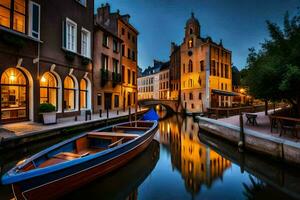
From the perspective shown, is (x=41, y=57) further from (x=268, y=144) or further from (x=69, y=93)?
(x=268, y=144)

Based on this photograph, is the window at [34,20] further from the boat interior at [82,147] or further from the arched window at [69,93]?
the boat interior at [82,147]

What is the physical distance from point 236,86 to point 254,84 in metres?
32.4

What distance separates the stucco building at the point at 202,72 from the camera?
26595mm

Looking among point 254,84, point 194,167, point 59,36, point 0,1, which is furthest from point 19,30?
point 254,84

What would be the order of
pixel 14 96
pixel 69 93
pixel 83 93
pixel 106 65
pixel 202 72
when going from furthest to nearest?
pixel 202 72
pixel 106 65
pixel 83 93
pixel 69 93
pixel 14 96

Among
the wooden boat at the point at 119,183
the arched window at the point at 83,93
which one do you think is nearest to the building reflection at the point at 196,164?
the wooden boat at the point at 119,183

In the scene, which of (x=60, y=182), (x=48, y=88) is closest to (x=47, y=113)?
(x=48, y=88)

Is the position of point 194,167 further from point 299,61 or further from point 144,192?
point 299,61

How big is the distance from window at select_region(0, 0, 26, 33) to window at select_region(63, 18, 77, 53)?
2793 mm

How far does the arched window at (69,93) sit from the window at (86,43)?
2770mm

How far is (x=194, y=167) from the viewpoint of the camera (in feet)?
24.4

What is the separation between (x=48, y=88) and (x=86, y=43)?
18.4ft

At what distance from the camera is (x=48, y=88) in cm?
1182

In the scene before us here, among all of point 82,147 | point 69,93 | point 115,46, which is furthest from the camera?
point 115,46
